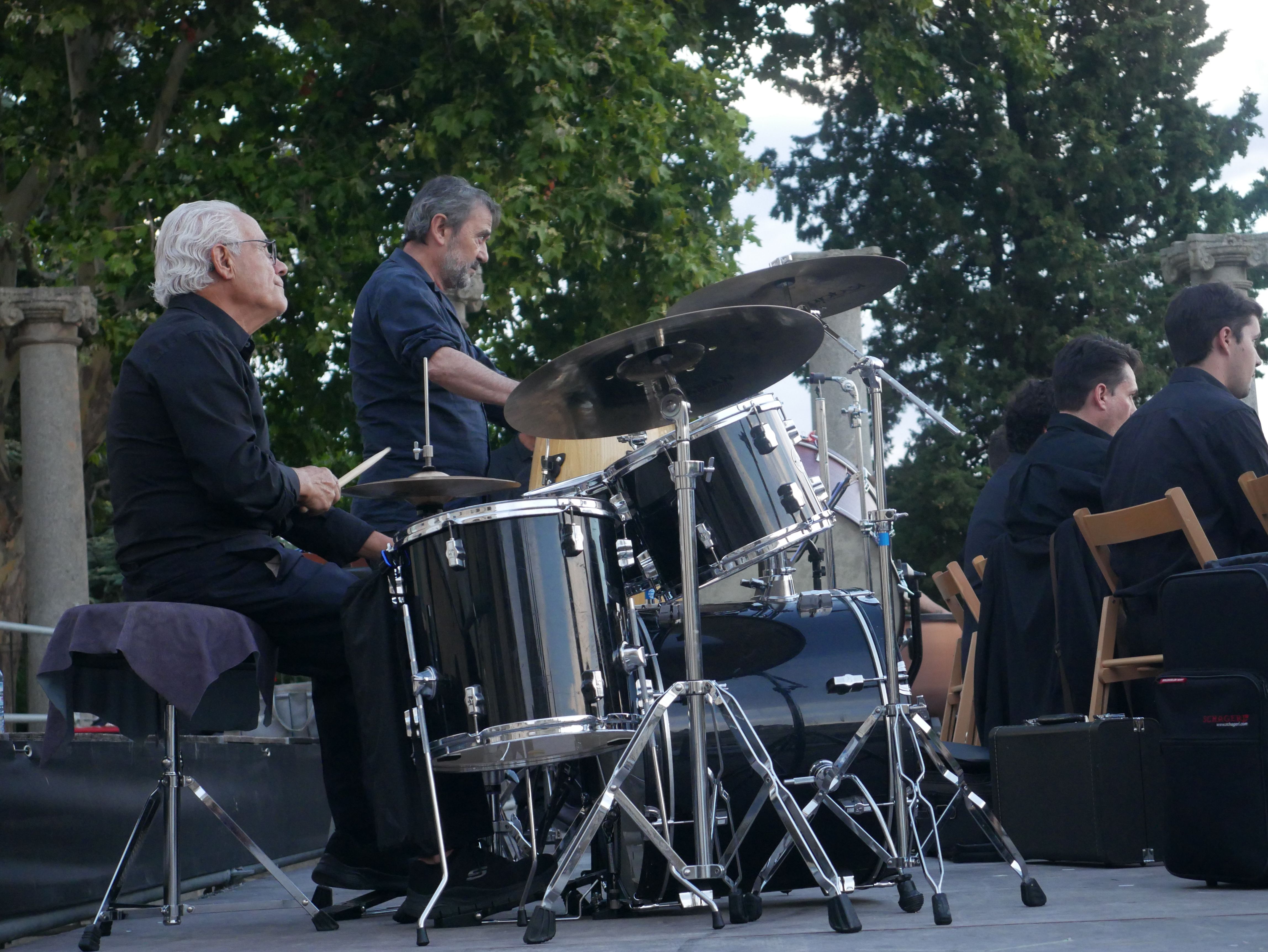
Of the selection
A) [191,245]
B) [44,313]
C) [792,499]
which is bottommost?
[792,499]

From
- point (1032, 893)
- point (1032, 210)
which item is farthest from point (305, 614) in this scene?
point (1032, 210)

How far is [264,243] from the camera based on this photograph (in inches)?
175

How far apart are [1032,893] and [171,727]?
85.8 inches

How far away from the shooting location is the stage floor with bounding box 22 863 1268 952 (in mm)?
3156

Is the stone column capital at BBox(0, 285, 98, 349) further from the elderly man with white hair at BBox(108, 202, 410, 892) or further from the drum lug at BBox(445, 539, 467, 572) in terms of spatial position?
the drum lug at BBox(445, 539, 467, 572)

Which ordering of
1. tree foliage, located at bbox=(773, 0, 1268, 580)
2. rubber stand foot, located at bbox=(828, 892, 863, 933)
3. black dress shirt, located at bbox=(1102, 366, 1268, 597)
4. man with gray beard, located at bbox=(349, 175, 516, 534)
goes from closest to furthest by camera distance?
rubber stand foot, located at bbox=(828, 892, 863, 933) < man with gray beard, located at bbox=(349, 175, 516, 534) < black dress shirt, located at bbox=(1102, 366, 1268, 597) < tree foliage, located at bbox=(773, 0, 1268, 580)

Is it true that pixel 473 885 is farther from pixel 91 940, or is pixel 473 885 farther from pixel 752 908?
pixel 91 940

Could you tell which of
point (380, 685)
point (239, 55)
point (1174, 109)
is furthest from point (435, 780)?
point (1174, 109)

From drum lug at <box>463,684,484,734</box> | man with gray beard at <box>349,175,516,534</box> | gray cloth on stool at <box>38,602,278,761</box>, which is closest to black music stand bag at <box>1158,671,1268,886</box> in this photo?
drum lug at <box>463,684,484,734</box>

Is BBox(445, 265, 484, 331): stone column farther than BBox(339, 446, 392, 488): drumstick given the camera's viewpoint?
Yes

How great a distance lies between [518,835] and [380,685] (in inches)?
34.4

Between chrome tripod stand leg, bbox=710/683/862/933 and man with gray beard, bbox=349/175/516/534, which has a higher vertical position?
man with gray beard, bbox=349/175/516/534

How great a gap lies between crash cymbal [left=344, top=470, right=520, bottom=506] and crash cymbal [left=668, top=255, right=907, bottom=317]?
2.26 ft

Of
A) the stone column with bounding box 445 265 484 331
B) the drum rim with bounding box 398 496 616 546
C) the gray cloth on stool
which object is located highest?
the stone column with bounding box 445 265 484 331
